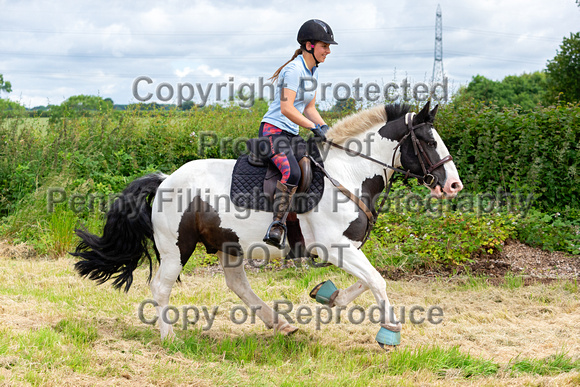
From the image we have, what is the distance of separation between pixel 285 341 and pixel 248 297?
74cm

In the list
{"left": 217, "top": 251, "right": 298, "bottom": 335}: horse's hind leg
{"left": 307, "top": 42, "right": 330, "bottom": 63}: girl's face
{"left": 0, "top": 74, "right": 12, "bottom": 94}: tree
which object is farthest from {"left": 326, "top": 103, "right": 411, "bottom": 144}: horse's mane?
{"left": 0, "top": 74, "right": 12, "bottom": 94}: tree

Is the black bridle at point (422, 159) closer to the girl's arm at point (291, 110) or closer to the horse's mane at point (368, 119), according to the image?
the horse's mane at point (368, 119)

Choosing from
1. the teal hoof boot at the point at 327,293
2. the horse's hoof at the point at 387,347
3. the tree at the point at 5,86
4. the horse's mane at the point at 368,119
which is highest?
the tree at the point at 5,86

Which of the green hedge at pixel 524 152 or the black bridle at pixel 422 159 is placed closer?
the black bridle at pixel 422 159

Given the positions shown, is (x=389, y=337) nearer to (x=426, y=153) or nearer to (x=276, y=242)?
(x=276, y=242)

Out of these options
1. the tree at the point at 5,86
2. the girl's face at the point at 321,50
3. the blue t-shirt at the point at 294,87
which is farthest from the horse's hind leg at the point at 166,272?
the tree at the point at 5,86

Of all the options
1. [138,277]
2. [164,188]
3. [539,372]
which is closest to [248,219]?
[164,188]

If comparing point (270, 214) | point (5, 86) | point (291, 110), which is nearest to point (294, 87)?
point (291, 110)

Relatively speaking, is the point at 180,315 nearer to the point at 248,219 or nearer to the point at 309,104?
the point at 248,219

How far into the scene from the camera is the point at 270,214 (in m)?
4.88

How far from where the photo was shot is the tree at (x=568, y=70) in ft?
59.0

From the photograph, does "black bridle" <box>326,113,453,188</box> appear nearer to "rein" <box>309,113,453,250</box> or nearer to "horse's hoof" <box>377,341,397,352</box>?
"rein" <box>309,113,453,250</box>

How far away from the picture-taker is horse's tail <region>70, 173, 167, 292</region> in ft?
17.8

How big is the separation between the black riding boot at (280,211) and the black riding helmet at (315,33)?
126 centimetres
